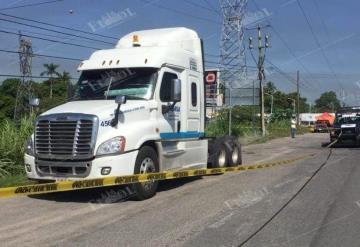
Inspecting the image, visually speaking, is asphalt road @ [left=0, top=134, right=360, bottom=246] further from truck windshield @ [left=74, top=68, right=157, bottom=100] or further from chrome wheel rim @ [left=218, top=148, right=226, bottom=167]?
chrome wheel rim @ [left=218, top=148, right=226, bottom=167]

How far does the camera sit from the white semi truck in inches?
391

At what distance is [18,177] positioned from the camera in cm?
1296

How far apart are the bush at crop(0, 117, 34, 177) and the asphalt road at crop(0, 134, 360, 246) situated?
2.99 metres

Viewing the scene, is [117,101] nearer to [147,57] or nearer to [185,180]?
[147,57]

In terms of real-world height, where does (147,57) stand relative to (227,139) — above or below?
above

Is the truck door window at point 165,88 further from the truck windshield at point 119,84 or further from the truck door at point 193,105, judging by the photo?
the truck door at point 193,105

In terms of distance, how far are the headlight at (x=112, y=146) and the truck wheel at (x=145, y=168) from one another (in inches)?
20.4

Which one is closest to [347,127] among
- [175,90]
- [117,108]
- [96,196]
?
[175,90]

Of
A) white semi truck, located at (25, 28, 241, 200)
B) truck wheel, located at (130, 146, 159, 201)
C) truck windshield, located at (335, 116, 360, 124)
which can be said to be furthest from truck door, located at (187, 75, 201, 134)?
truck windshield, located at (335, 116, 360, 124)

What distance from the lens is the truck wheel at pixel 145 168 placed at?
10.3 m

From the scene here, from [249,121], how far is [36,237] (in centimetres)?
4626

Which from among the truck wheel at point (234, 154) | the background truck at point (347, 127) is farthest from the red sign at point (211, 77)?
the background truck at point (347, 127)

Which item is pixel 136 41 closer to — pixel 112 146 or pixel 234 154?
pixel 112 146

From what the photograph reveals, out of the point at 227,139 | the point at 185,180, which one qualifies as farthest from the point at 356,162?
the point at 185,180
